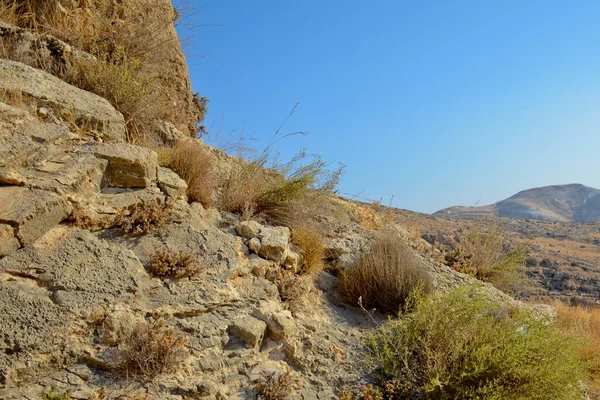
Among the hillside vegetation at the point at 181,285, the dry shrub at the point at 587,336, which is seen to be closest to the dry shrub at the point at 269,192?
the hillside vegetation at the point at 181,285

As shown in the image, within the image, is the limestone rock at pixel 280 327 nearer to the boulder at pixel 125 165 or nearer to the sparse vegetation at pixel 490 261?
the boulder at pixel 125 165

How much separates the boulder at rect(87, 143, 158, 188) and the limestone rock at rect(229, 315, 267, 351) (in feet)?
5.53

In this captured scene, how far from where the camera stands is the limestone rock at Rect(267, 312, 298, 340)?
3.47m

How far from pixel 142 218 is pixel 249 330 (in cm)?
141

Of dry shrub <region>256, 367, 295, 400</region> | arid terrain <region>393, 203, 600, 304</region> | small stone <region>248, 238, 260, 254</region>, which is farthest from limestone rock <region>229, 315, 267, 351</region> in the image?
arid terrain <region>393, 203, 600, 304</region>

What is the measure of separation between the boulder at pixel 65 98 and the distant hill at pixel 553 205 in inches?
2374

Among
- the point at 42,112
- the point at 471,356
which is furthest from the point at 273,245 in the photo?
the point at 42,112

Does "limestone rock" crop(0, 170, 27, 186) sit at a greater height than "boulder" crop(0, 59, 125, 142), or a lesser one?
lesser

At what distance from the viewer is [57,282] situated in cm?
295

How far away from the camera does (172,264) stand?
3502mm

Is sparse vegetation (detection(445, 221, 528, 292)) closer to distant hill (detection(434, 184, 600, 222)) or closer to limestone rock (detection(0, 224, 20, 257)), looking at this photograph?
limestone rock (detection(0, 224, 20, 257))

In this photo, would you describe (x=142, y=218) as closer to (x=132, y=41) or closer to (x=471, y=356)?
(x=471, y=356)

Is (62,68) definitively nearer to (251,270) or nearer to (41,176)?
(41,176)

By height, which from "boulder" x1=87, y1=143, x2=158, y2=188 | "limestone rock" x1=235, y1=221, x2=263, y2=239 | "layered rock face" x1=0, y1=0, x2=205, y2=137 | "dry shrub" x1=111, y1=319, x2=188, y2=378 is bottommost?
"dry shrub" x1=111, y1=319, x2=188, y2=378
